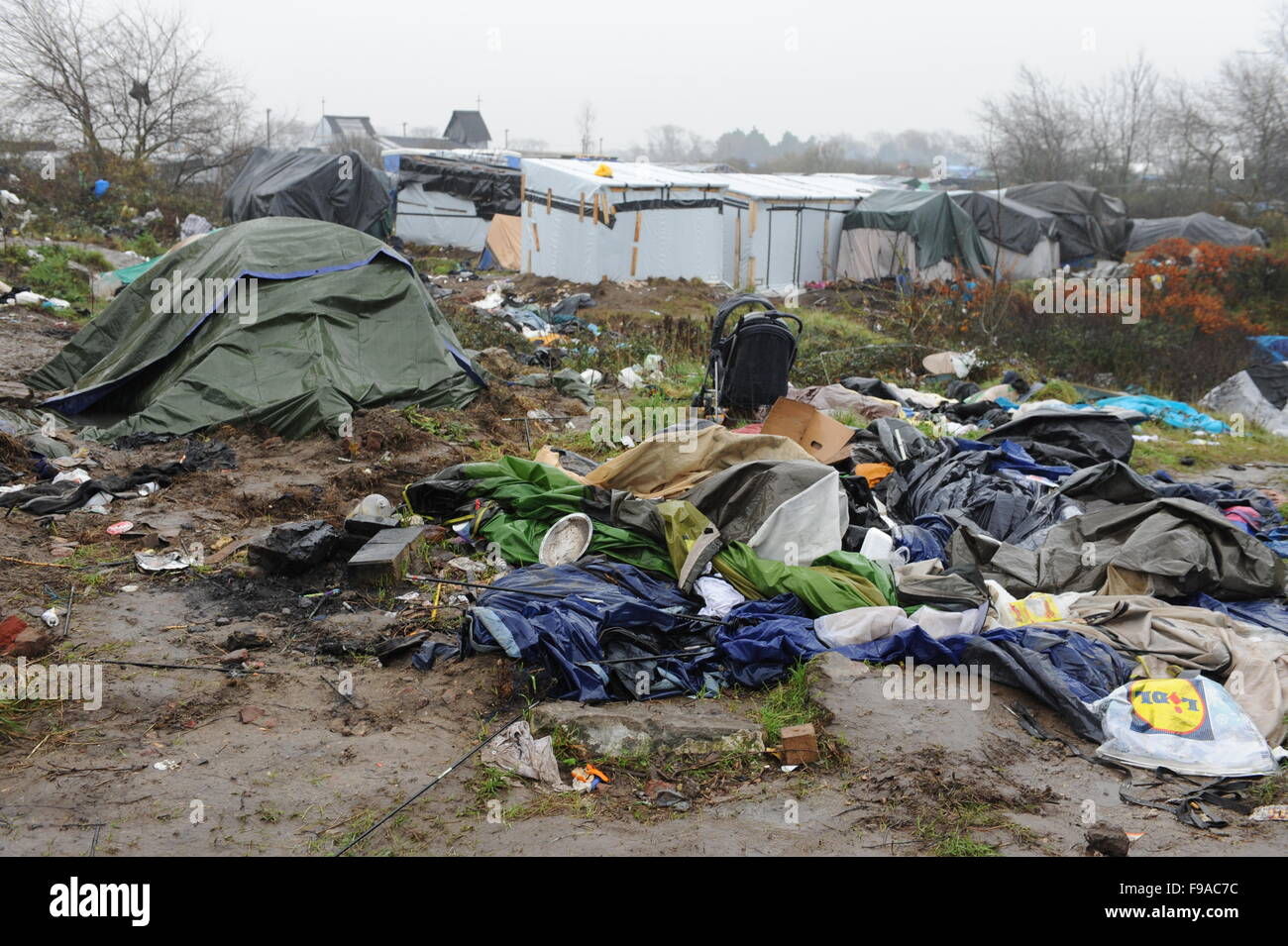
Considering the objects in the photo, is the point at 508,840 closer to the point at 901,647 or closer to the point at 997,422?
the point at 901,647

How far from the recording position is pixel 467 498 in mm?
6605

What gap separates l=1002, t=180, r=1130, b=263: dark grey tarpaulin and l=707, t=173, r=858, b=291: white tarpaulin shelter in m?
5.17

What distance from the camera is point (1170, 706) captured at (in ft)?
13.8

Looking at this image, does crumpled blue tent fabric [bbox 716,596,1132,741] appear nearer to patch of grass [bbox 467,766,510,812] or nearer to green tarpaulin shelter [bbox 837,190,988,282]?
patch of grass [bbox 467,766,510,812]

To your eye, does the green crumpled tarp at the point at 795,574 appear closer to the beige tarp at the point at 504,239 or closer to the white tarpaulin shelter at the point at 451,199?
the beige tarp at the point at 504,239

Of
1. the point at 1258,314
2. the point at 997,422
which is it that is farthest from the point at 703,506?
the point at 1258,314

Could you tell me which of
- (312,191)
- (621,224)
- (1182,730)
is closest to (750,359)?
(1182,730)

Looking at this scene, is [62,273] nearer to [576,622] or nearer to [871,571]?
[576,622]

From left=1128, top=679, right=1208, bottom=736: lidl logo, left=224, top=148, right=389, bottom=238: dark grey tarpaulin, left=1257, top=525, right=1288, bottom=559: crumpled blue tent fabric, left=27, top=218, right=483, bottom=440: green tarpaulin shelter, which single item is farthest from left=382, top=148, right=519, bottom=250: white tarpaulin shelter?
left=1128, top=679, right=1208, bottom=736: lidl logo

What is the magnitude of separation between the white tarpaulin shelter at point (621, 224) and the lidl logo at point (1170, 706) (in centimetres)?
1435

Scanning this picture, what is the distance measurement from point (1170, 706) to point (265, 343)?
760cm

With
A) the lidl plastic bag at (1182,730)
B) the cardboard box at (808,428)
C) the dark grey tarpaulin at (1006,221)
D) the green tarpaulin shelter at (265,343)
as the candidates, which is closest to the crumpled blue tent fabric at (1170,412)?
the cardboard box at (808,428)

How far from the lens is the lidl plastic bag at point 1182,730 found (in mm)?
3955

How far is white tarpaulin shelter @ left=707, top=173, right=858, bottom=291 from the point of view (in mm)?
19750
